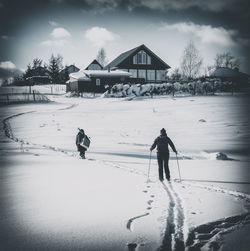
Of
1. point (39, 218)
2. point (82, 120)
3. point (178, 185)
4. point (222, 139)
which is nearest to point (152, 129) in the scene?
point (222, 139)

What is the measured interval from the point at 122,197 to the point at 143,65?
46.2 metres

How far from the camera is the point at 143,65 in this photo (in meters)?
49.3

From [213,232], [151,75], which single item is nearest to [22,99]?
[151,75]

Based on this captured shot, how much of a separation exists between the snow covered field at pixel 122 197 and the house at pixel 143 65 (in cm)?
3652

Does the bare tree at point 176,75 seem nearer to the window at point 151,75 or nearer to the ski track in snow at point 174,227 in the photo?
the window at point 151,75

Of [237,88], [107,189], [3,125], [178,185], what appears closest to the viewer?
[107,189]

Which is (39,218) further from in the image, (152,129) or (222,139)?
(152,129)

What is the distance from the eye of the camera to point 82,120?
20.2 metres

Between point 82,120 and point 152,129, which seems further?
point 82,120

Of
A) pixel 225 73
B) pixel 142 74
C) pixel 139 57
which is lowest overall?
pixel 142 74

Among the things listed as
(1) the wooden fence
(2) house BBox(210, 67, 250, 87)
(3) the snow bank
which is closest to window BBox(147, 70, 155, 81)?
(3) the snow bank

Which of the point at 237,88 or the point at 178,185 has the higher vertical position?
the point at 237,88

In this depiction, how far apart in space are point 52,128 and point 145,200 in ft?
44.5

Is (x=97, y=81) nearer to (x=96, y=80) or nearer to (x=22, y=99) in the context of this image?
(x=96, y=80)
